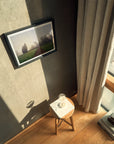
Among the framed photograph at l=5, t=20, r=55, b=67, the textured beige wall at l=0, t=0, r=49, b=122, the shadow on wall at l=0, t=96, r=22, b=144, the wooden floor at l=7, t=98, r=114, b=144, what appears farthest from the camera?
the wooden floor at l=7, t=98, r=114, b=144

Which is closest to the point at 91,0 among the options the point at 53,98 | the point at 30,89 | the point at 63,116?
the point at 30,89

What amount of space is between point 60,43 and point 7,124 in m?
1.27

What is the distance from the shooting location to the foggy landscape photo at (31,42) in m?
1.05

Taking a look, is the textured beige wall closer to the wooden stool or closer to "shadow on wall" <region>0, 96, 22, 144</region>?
"shadow on wall" <region>0, 96, 22, 144</region>

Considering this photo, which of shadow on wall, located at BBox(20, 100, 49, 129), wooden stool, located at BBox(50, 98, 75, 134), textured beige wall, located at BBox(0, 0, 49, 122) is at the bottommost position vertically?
shadow on wall, located at BBox(20, 100, 49, 129)

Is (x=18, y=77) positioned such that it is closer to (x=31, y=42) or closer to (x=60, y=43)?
(x=31, y=42)

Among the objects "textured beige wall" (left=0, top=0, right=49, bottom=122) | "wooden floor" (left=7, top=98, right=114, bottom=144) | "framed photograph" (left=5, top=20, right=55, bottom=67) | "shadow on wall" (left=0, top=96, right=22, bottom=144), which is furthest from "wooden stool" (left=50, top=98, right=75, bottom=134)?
"framed photograph" (left=5, top=20, right=55, bottom=67)

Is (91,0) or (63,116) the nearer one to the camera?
(91,0)

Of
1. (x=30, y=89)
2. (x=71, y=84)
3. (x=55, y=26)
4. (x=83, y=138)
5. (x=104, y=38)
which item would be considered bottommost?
(x=83, y=138)

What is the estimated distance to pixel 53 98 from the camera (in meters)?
1.87

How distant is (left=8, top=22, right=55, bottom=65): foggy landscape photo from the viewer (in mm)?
1054

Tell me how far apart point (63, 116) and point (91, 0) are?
1293mm

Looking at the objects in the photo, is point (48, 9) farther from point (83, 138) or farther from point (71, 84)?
point (83, 138)

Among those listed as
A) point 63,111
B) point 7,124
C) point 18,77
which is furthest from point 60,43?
point 7,124
